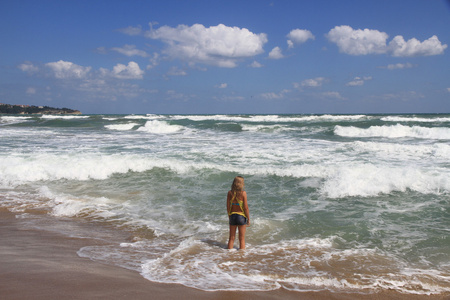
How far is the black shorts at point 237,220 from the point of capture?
480 centimetres

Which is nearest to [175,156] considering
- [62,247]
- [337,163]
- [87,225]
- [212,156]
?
[212,156]

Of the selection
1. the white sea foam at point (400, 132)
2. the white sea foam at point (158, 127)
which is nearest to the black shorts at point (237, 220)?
the white sea foam at point (400, 132)

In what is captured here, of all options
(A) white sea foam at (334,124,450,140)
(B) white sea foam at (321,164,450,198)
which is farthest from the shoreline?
(A) white sea foam at (334,124,450,140)

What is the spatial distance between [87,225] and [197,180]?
4.06m

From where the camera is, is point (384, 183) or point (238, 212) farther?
point (384, 183)

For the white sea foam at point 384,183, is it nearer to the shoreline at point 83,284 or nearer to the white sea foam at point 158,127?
the shoreline at point 83,284

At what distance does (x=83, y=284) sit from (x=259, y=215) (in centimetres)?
393

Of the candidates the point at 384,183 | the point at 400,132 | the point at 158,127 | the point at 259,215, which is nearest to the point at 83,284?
the point at 259,215

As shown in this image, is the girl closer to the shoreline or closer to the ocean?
the ocean

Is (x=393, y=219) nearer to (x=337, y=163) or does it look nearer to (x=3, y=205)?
(x=337, y=163)

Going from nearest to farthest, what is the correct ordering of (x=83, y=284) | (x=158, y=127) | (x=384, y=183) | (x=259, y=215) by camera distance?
(x=83, y=284)
(x=259, y=215)
(x=384, y=183)
(x=158, y=127)

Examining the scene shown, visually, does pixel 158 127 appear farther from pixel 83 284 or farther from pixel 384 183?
pixel 83 284

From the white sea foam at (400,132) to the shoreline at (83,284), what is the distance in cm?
2102

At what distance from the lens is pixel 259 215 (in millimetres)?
6586
